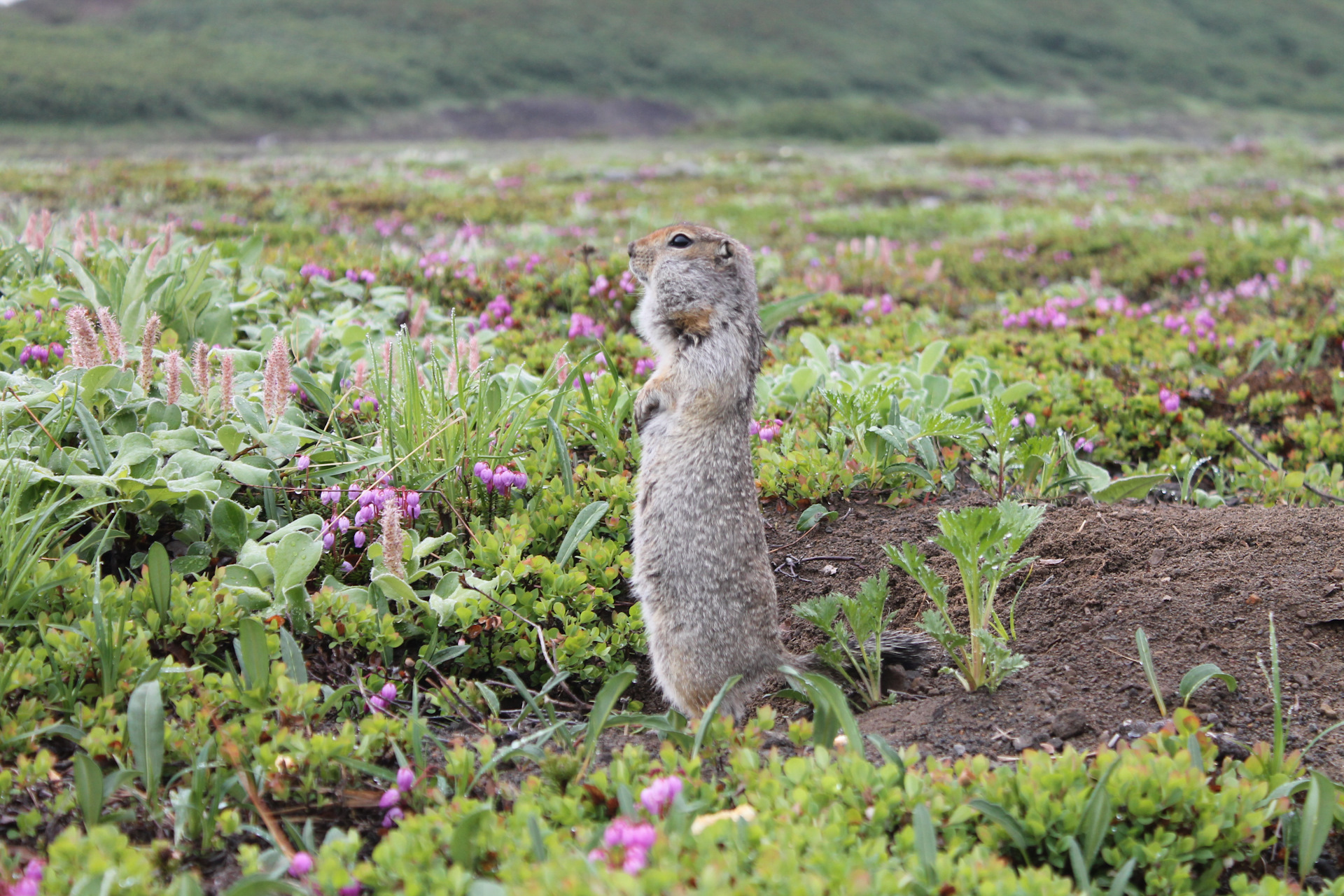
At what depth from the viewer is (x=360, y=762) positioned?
2.73m

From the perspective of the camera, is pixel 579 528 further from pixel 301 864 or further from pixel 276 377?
pixel 301 864

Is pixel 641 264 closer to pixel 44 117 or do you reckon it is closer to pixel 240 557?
pixel 240 557

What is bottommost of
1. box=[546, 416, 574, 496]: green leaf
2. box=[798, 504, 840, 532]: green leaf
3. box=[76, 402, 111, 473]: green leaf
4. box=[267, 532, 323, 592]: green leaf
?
box=[798, 504, 840, 532]: green leaf

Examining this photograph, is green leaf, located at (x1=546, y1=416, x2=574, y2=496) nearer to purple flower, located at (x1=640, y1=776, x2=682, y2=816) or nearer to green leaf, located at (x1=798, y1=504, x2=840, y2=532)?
green leaf, located at (x1=798, y1=504, x2=840, y2=532)

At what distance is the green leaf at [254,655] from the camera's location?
2.97 metres

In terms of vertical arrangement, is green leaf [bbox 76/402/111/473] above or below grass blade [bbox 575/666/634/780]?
above

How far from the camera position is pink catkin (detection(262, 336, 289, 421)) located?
3873 mm

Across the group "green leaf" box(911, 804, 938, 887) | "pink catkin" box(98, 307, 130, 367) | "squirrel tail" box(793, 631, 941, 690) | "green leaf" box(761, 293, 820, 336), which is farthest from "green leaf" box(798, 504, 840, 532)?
"pink catkin" box(98, 307, 130, 367)

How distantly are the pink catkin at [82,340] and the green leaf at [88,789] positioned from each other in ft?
6.31

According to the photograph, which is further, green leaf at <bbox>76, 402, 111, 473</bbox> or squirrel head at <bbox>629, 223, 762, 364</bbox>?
squirrel head at <bbox>629, 223, 762, 364</bbox>

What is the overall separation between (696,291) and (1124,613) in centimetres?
224

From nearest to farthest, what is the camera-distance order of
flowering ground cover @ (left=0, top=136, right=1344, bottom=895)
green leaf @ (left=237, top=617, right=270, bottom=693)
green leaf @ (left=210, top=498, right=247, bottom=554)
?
flowering ground cover @ (left=0, top=136, right=1344, bottom=895) → green leaf @ (left=237, top=617, right=270, bottom=693) → green leaf @ (left=210, top=498, right=247, bottom=554)

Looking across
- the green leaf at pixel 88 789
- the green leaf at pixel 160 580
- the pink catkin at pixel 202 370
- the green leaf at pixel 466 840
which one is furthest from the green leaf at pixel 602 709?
the pink catkin at pixel 202 370

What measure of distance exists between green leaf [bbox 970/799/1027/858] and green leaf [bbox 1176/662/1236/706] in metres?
0.99
